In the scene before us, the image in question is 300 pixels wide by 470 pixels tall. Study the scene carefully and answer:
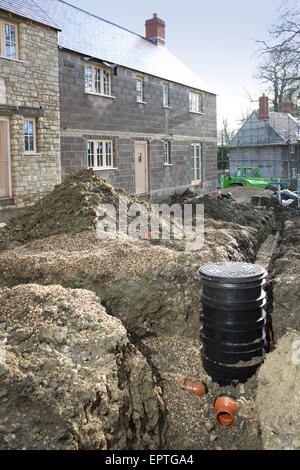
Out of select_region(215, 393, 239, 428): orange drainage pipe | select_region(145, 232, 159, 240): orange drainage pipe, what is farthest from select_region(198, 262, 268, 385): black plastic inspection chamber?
select_region(145, 232, 159, 240): orange drainage pipe

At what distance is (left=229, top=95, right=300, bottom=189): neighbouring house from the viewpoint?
3550 cm

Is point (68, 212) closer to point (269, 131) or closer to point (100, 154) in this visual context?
point (100, 154)

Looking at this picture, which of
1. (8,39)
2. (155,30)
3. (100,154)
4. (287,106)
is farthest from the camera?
(287,106)

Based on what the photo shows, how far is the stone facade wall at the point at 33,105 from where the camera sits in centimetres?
1309

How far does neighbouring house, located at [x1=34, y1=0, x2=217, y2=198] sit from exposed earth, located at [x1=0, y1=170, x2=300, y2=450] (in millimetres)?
8738

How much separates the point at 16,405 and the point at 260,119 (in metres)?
37.3

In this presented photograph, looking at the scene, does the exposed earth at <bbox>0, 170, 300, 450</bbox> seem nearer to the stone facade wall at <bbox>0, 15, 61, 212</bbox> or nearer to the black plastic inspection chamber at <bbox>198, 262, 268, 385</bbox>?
the black plastic inspection chamber at <bbox>198, 262, 268, 385</bbox>

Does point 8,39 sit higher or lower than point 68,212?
higher

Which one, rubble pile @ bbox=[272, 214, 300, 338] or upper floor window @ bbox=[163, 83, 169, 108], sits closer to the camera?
rubble pile @ bbox=[272, 214, 300, 338]

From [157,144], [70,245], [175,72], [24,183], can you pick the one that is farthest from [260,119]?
[70,245]

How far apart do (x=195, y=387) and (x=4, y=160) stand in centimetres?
1055

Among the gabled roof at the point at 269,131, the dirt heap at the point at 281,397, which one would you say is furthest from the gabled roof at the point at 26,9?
the gabled roof at the point at 269,131

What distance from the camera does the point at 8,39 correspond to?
13016mm

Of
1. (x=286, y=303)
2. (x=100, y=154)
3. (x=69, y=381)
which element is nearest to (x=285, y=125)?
(x=100, y=154)
